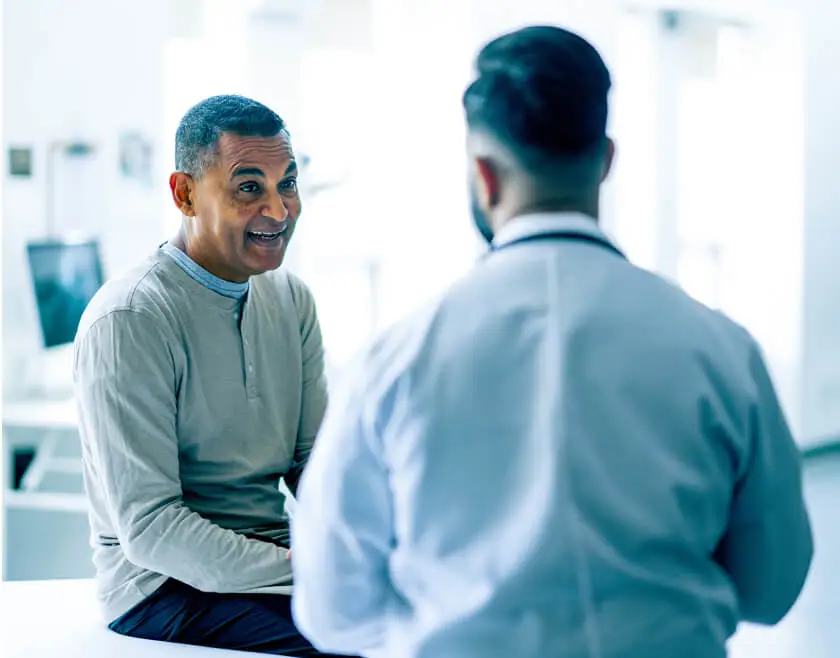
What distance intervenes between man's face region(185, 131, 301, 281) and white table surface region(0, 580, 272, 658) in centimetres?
71

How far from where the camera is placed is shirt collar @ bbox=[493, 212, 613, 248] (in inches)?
45.5

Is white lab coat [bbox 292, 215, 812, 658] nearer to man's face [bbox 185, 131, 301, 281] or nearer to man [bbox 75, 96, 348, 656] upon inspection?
man [bbox 75, 96, 348, 656]

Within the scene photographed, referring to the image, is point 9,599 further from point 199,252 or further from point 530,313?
point 530,313

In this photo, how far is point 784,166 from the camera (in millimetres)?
6270

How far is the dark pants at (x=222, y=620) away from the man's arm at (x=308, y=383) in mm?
339

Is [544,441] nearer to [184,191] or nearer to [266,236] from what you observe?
[266,236]

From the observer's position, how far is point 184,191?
6.69 ft

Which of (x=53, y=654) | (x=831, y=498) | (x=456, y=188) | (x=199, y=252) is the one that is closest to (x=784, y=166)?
(x=831, y=498)

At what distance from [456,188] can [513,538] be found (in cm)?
400

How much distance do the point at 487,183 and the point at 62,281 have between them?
314 cm

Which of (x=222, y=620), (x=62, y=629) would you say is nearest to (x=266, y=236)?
(x=222, y=620)

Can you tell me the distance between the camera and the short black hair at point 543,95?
3.77 ft

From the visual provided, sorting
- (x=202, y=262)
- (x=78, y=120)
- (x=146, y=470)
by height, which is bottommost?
(x=146, y=470)

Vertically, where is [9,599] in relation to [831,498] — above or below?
above
